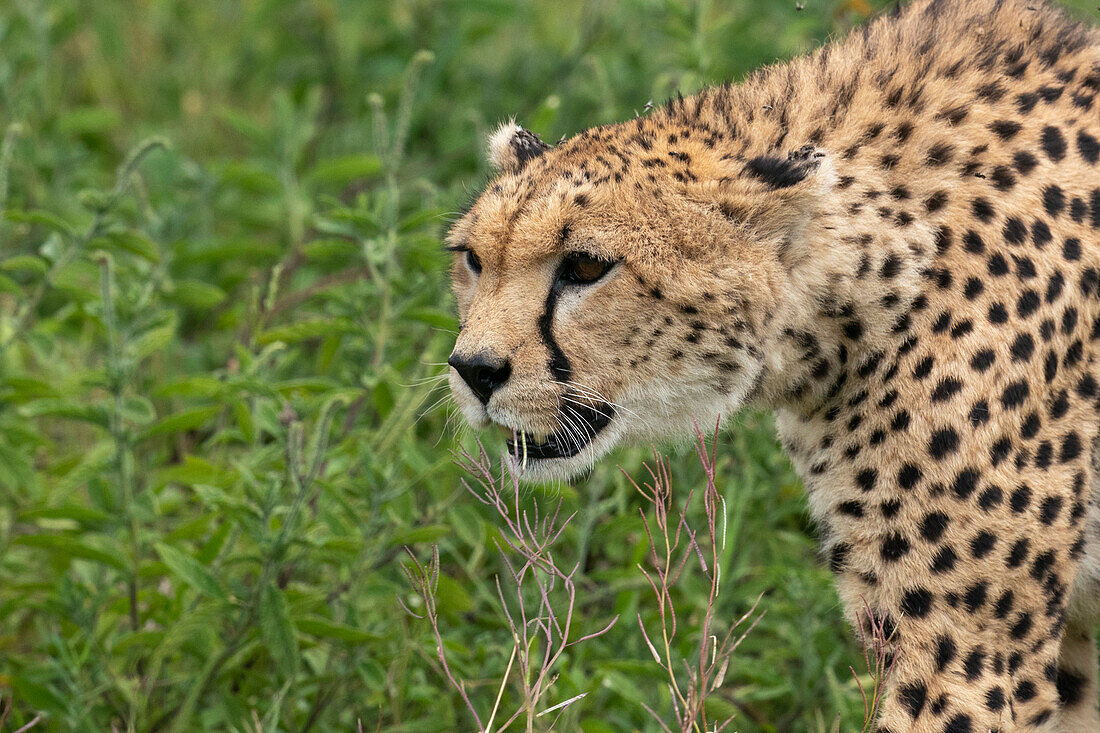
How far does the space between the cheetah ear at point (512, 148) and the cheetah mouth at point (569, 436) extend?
54cm

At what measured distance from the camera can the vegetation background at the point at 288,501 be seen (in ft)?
9.00

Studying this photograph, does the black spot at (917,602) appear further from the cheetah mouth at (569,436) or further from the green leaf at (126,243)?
the green leaf at (126,243)

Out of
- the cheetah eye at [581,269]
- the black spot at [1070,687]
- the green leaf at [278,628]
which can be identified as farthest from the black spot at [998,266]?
the green leaf at [278,628]

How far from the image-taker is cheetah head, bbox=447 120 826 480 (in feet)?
7.43

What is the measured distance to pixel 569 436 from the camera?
2.38m

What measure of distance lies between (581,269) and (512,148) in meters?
0.50

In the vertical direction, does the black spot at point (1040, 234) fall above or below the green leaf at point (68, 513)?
above

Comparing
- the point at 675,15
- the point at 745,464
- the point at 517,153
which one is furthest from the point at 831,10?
the point at 517,153

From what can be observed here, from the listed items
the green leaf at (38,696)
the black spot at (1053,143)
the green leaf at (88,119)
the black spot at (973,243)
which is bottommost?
the green leaf at (38,696)

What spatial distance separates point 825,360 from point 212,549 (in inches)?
56.7

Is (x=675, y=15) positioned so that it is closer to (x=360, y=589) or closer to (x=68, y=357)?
(x=360, y=589)

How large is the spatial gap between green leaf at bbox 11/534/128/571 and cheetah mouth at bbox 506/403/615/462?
3.15 feet

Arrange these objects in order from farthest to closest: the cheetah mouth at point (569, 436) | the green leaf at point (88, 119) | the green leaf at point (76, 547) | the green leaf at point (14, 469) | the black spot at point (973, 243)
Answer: the green leaf at point (88, 119)
the green leaf at point (14, 469)
the green leaf at point (76, 547)
the cheetah mouth at point (569, 436)
the black spot at point (973, 243)

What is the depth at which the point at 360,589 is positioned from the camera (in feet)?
9.44
